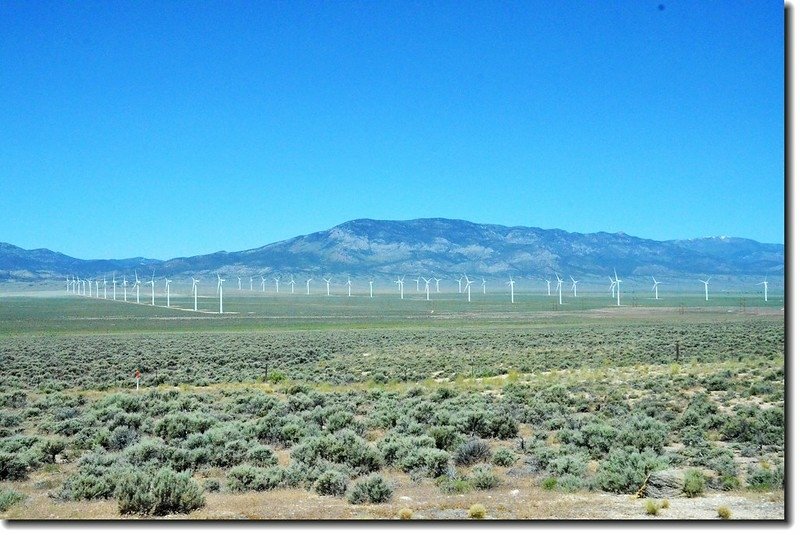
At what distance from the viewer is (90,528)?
23.9 ft

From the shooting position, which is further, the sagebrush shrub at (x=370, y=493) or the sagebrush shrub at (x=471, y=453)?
the sagebrush shrub at (x=471, y=453)

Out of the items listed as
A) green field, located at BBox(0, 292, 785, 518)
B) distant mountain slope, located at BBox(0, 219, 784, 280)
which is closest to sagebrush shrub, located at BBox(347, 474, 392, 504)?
green field, located at BBox(0, 292, 785, 518)

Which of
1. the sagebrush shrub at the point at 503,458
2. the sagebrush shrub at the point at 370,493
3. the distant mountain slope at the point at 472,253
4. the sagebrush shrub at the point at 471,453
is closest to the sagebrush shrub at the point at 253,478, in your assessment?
the sagebrush shrub at the point at 370,493

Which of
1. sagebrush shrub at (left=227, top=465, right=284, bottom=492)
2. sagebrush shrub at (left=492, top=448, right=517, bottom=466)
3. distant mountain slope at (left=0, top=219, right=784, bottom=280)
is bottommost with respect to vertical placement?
sagebrush shrub at (left=492, top=448, right=517, bottom=466)

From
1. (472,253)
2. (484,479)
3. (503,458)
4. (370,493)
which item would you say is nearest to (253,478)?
(370,493)

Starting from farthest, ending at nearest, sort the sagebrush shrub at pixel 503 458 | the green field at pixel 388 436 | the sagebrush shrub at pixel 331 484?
the sagebrush shrub at pixel 503 458
the sagebrush shrub at pixel 331 484
the green field at pixel 388 436

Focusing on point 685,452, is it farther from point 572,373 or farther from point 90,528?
point 572,373

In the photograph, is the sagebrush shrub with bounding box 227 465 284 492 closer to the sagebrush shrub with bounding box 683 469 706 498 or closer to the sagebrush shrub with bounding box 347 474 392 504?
the sagebrush shrub with bounding box 347 474 392 504

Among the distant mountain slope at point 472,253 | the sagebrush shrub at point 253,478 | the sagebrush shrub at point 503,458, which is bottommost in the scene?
the sagebrush shrub at point 503,458

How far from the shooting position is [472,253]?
115875 millimetres

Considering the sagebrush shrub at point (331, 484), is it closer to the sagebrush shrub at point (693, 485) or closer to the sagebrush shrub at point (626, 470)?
the sagebrush shrub at point (626, 470)

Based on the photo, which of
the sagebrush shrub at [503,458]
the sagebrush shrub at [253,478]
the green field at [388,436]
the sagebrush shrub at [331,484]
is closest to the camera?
the green field at [388,436]

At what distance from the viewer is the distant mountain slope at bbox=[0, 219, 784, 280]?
93125 millimetres

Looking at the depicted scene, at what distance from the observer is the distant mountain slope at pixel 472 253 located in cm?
9312
